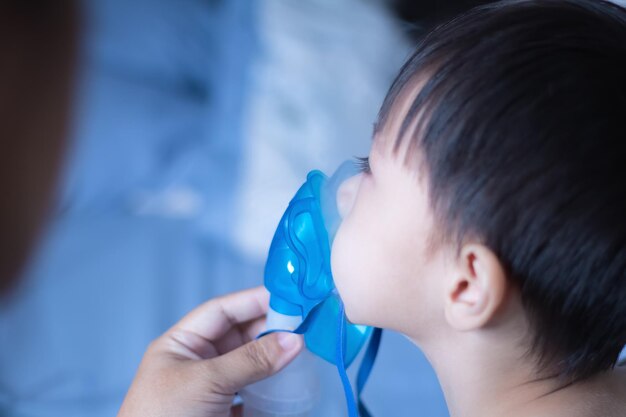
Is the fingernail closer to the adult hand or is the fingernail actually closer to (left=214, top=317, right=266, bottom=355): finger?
the adult hand

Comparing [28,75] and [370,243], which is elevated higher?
[28,75]

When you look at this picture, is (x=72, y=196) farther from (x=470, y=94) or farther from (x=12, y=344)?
(x=470, y=94)

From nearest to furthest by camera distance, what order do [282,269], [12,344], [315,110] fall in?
1. [282,269]
2. [12,344]
3. [315,110]

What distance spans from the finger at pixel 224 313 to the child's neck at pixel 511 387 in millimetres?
277

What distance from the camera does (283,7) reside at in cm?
135

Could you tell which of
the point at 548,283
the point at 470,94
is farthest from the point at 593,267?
the point at 470,94

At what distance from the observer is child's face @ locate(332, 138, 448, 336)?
0.58m

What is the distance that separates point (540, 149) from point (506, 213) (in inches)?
2.2

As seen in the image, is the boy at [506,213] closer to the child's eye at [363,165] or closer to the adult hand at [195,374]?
the child's eye at [363,165]

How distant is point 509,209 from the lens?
529mm

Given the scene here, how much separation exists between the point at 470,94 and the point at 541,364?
247mm

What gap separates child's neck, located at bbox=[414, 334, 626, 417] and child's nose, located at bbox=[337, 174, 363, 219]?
0.54 feet

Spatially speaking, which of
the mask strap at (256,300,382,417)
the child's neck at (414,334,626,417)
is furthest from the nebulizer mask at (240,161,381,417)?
the child's neck at (414,334,626,417)

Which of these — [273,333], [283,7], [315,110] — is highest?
[283,7]
